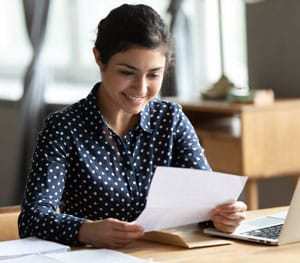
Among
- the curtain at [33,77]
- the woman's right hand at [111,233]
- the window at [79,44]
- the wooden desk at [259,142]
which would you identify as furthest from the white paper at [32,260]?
the curtain at [33,77]

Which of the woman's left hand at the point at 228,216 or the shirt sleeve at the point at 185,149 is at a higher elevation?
the shirt sleeve at the point at 185,149

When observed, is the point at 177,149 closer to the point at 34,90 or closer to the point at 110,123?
the point at 110,123

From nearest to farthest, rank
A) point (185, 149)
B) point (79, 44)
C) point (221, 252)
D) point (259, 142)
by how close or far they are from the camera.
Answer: point (221, 252) < point (185, 149) < point (259, 142) < point (79, 44)

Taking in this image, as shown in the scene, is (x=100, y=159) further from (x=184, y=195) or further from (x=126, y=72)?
(x=184, y=195)

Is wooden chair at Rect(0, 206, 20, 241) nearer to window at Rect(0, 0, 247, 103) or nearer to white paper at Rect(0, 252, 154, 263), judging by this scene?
white paper at Rect(0, 252, 154, 263)

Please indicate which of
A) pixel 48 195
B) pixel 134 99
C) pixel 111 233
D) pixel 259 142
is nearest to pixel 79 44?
pixel 259 142

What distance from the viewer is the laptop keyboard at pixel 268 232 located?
6.35 ft

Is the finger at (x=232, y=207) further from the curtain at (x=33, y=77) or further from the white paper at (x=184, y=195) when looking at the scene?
the curtain at (x=33, y=77)

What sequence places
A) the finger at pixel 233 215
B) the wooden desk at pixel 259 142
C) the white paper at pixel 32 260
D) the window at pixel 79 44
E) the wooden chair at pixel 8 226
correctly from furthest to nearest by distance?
the window at pixel 79 44 → the wooden desk at pixel 259 142 → the wooden chair at pixel 8 226 → the finger at pixel 233 215 → the white paper at pixel 32 260

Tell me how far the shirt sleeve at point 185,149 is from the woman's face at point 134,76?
20cm

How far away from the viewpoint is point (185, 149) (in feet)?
7.63

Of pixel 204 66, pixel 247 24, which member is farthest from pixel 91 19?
pixel 247 24

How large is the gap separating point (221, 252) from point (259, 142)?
1908mm

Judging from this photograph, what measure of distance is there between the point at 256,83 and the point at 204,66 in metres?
0.60
